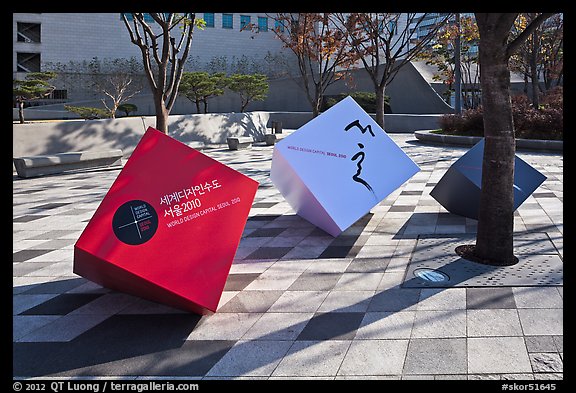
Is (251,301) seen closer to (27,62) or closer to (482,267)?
(482,267)

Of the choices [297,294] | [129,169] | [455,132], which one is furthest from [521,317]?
[455,132]

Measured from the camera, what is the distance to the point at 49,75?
1347 inches

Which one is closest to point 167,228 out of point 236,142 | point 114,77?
point 236,142

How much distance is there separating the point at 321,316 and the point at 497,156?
3065 millimetres

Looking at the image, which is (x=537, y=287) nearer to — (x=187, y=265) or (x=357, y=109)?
(x=187, y=265)

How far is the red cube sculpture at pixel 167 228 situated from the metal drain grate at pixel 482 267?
6.91 feet

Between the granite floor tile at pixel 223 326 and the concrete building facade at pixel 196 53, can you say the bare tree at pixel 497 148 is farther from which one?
the concrete building facade at pixel 196 53

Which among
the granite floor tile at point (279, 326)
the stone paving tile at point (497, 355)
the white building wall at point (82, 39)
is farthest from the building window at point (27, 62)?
the stone paving tile at point (497, 355)

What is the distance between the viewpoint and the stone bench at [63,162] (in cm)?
1554

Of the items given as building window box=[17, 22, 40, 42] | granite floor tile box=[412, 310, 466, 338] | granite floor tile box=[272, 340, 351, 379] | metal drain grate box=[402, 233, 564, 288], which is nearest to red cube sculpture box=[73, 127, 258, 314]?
granite floor tile box=[272, 340, 351, 379]

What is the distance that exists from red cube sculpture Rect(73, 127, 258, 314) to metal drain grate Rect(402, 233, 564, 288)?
2105 millimetres

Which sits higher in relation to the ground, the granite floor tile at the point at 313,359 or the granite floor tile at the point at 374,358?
the granite floor tile at the point at 374,358

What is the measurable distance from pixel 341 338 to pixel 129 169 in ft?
8.29

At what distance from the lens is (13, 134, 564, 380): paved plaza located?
A: 4.30m
